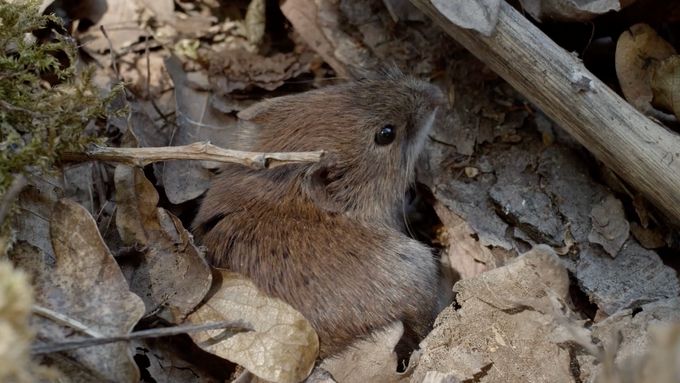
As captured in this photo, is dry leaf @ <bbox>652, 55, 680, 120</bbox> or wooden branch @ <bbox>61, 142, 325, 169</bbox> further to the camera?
dry leaf @ <bbox>652, 55, 680, 120</bbox>

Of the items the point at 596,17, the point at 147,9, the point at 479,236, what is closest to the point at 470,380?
the point at 479,236

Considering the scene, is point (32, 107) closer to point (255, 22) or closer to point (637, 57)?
point (255, 22)

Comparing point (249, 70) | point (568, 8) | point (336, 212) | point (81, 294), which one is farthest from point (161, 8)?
point (568, 8)

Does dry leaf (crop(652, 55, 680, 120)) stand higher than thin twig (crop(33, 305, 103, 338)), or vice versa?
dry leaf (crop(652, 55, 680, 120))

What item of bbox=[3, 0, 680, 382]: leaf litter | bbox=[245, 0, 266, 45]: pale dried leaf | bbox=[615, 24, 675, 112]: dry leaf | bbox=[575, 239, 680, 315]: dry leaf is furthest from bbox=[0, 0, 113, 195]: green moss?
bbox=[615, 24, 675, 112]: dry leaf

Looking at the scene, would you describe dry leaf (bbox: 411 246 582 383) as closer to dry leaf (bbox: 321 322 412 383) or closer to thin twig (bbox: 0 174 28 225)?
dry leaf (bbox: 321 322 412 383)

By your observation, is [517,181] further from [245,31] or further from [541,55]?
[245,31]

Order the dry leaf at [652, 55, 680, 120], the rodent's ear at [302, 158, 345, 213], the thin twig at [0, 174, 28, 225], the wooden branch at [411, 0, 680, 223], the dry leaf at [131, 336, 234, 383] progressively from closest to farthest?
the thin twig at [0, 174, 28, 225], the dry leaf at [131, 336, 234, 383], the wooden branch at [411, 0, 680, 223], the dry leaf at [652, 55, 680, 120], the rodent's ear at [302, 158, 345, 213]
